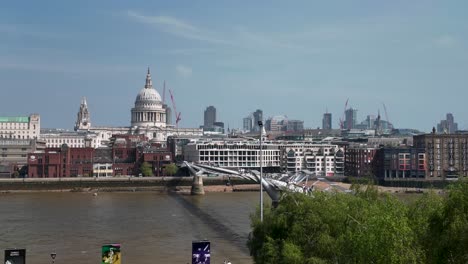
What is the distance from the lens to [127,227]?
32.3 meters

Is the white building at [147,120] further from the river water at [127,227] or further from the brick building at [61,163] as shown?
the river water at [127,227]

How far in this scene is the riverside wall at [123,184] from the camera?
59344mm

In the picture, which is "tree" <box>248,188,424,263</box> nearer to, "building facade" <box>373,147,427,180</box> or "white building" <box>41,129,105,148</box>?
"building facade" <box>373,147,427,180</box>

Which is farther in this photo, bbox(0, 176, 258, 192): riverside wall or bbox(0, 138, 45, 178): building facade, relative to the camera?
bbox(0, 138, 45, 178): building facade

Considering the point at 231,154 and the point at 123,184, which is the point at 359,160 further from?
the point at 123,184

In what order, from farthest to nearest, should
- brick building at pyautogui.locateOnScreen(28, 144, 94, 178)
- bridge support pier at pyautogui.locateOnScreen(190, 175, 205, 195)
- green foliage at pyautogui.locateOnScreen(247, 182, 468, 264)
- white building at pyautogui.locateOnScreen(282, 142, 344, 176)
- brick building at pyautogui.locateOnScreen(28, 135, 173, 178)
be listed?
white building at pyautogui.locateOnScreen(282, 142, 344, 176)
brick building at pyautogui.locateOnScreen(28, 135, 173, 178)
brick building at pyautogui.locateOnScreen(28, 144, 94, 178)
bridge support pier at pyautogui.locateOnScreen(190, 175, 205, 195)
green foliage at pyautogui.locateOnScreen(247, 182, 468, 264)

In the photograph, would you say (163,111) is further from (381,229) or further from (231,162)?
(381,229)

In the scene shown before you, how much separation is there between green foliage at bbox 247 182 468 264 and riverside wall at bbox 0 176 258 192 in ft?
133

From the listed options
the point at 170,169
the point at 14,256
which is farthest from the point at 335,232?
the point at 170,169

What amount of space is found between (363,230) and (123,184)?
49.6 meters

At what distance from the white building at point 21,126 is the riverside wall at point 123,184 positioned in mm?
48228

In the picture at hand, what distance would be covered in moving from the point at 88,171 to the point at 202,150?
14.0m

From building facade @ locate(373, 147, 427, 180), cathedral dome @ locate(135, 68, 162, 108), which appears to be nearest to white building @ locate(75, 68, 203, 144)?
cathedral dome @ locate(135, 68, 162, 108)

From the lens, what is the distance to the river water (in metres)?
24.9
